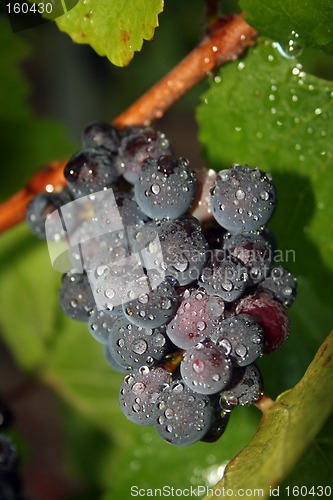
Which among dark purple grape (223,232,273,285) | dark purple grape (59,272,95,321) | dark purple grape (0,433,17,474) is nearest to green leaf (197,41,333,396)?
dark purple grape (223,232,273,285)

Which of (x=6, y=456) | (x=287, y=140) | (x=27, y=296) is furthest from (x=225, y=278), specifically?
(x=27, y=296)

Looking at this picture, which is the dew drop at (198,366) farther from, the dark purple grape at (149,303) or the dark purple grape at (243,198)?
the dark purple grape at (243,198)

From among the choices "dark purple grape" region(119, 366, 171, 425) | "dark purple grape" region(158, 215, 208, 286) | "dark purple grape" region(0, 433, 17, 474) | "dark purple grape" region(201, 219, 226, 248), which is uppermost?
"dark purple grape" region(158, 215, 208, 286)

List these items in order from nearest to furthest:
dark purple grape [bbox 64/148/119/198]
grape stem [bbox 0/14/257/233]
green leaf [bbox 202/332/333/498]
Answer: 1. green leaf [bbox 202/332/333/498]
2. dark purple grape [bbox 64/148/119/198]
3. grape stem [bbox 0/14/257/233]

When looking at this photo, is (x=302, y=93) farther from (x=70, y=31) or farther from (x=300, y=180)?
(x=70, y=31)

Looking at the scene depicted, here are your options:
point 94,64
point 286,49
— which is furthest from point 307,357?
point 94,64

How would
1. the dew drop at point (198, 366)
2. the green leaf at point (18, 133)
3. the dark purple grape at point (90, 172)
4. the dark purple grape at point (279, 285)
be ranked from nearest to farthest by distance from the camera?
the dew drop at point (198, 366)
the dark purple grape at point (279, 285)
the dark purple grape at point (90, 172)
the green leaf at point (18, 133)

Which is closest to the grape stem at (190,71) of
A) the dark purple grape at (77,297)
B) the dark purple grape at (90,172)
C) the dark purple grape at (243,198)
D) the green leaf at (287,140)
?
the green leaf at (287,140)

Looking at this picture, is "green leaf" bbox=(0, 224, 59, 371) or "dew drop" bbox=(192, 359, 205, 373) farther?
"green leaf" bbox=(0, 224, 59, 371)

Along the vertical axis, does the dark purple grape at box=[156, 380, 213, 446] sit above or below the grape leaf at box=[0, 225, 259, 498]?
above

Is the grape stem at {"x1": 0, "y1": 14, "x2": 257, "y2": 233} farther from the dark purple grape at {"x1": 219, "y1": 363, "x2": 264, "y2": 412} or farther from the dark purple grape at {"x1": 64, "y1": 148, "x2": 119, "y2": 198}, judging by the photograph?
the dark purple grape at {"x1": 219, "y1": 363, "x2": 264, "y2": 412}

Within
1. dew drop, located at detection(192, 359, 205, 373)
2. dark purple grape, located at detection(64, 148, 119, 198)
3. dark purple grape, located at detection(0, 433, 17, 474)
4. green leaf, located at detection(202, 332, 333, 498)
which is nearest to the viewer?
green leaf, located at detection(202, 332, 333, 498)
